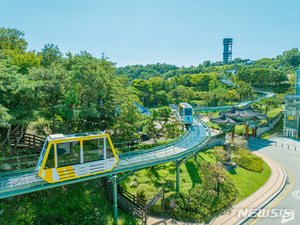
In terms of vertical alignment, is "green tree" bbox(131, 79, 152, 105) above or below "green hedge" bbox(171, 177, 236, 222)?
above

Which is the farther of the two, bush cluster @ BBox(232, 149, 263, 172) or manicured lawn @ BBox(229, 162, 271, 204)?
bush cluster @ BBox(232, 149, 263, 172)

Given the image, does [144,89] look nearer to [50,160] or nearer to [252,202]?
[252,202]

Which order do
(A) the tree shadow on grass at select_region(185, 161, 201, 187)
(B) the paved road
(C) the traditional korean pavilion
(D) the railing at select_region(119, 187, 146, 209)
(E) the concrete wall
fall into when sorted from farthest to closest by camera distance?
(E) the concrete wall
(C) the traditional korean pavilion
(A) the tree shadow on grass at select_region(185, 161, 201, 187)
(B) the paved road
(D) the railing at select_region(119, 187, 146, 209)

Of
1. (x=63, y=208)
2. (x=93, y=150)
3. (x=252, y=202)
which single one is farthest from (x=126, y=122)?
(x=252, y=202)

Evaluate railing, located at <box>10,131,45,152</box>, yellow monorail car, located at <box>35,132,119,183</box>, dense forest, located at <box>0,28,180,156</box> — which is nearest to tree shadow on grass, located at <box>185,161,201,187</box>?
dense forest, located at <box>0,28,180,156</box>

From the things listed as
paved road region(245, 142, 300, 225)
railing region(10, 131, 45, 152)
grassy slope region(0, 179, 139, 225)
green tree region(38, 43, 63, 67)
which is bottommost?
paved road region(245, 142, 300, 225)

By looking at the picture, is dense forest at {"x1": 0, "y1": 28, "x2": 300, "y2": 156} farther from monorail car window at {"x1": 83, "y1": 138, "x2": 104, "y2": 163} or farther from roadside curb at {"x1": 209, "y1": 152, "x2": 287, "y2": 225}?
roadside curb at {"x1": 209, "y1": 152, "x2": 287, "y2": 225}
